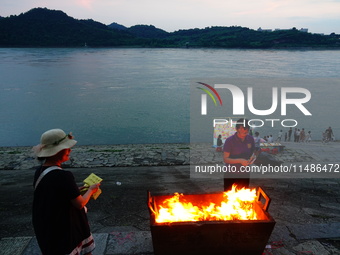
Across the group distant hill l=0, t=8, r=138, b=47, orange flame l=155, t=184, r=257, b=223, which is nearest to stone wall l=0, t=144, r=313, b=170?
orange flame l=155, t=184, r=257, b=223

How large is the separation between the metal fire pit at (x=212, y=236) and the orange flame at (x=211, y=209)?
0.74 ft

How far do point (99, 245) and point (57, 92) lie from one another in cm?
5630

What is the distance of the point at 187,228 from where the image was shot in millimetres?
4117

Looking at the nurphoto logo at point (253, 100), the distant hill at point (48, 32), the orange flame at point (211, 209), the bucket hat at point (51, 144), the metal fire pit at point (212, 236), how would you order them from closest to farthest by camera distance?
1. the bucket hat at point (51, 144)
2. the metal fire pit at point (212, 236)
3. the orange flame at point (211, 209)
4. the nurphoto logo at point (253, 100)
5. the distant hill at point (48, 32)

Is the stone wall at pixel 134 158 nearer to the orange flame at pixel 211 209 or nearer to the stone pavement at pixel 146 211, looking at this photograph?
the stone pavement at pixel 146 211

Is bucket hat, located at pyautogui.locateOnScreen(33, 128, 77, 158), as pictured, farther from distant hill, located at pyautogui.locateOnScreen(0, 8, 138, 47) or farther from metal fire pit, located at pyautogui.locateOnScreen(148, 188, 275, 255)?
distant hill, located at pyautogui.locateOnScreen(0, 8, 138, 47)

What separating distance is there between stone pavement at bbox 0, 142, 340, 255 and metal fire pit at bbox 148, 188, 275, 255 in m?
0.89

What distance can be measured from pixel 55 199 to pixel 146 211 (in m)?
3.64

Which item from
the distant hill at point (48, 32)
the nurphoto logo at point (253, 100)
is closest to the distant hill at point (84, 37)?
the distant hill at point (48, 32)

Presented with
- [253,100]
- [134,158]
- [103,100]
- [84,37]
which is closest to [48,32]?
[84,37]

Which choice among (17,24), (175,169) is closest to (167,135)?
(175,169)

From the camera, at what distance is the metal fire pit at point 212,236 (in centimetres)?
411

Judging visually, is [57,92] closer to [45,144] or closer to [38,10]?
[45,144]

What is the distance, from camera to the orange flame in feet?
14.6
